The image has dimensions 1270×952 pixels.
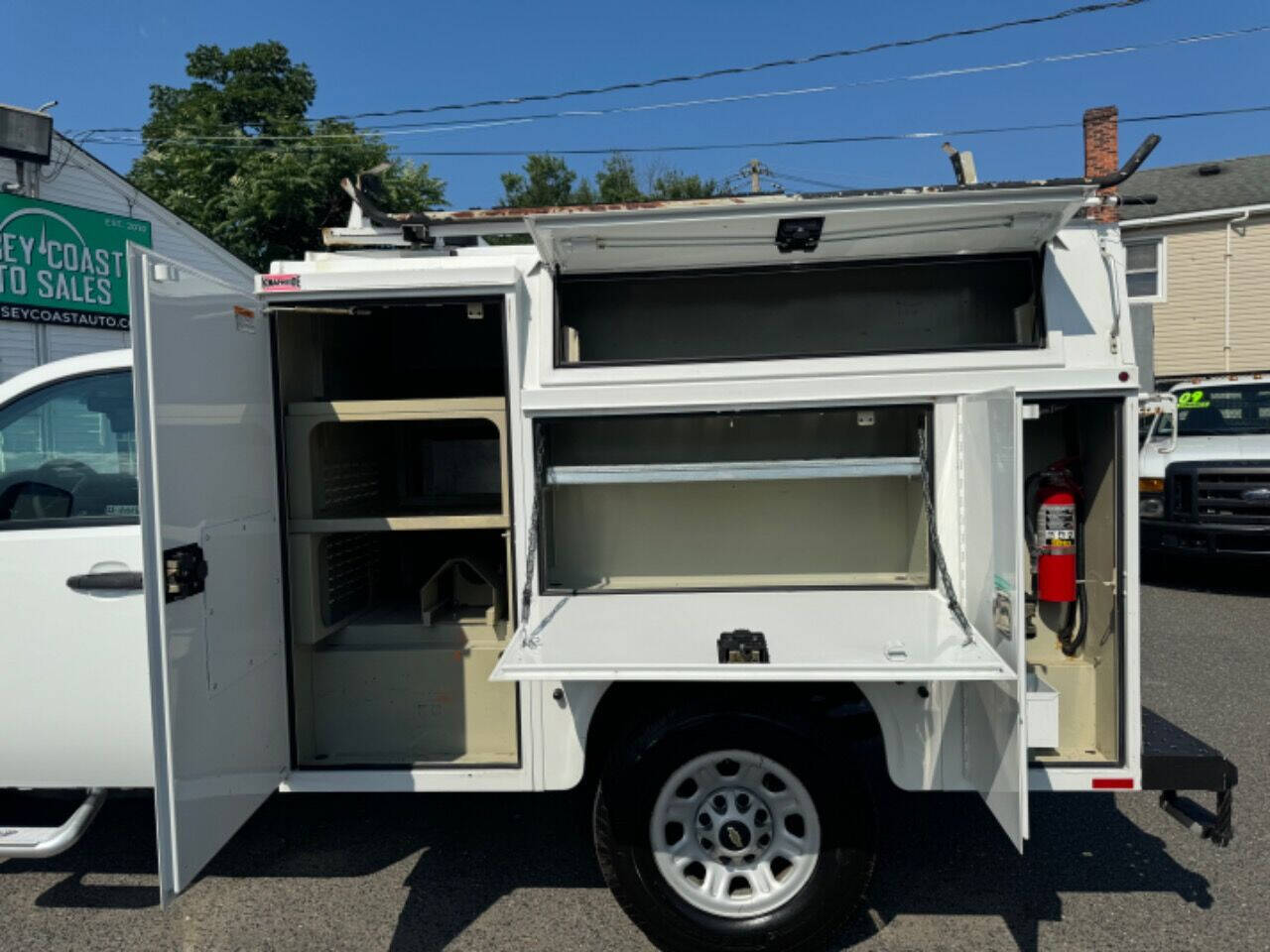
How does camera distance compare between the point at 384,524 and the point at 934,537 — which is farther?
the point at 384,524

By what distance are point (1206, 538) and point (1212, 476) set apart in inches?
23.5

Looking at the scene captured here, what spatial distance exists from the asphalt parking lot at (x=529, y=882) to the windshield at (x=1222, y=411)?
20.1ft

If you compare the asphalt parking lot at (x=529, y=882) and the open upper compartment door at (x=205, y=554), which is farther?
the asphalt parking lot at (x=529, y=882)

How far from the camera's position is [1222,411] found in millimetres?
9820

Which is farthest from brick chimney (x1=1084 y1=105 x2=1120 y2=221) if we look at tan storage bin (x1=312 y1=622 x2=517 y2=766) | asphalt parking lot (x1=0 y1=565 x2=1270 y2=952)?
tan storage bin (x1=312 y1=622 x2=517 y2=766)

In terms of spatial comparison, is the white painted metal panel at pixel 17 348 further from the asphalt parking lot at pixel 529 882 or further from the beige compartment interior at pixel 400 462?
the asphalt parking lot at pixel 529 882

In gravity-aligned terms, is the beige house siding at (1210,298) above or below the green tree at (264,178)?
below

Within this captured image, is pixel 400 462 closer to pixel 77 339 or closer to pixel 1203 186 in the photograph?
pixel 77 339

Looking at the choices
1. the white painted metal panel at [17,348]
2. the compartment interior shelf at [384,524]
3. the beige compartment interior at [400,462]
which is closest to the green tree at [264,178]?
the white painted metal panel at [17,348]

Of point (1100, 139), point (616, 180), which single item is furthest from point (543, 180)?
point (1100, 139)

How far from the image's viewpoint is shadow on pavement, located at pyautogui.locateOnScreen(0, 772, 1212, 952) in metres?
3.49

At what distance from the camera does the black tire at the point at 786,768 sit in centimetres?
305

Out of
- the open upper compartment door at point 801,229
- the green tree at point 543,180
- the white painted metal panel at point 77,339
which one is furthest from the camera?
the green tree at point 543,180

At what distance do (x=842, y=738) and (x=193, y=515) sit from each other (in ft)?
7.42
